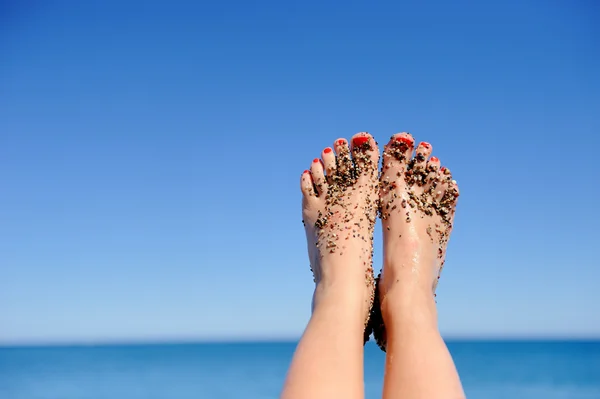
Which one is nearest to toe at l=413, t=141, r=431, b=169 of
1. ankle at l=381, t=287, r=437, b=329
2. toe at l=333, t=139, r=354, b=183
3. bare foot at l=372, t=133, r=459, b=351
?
bare foot at l=372, t=133, r=459, b=351

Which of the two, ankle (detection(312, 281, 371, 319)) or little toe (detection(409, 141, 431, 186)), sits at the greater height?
little toe (detection(409, 141, 431, 186))

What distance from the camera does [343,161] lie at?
116 inches

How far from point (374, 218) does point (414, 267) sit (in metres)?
0.34

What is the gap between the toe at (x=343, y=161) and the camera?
9.57 ft

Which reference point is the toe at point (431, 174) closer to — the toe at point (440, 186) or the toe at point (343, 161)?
the toe at point (440, 186)

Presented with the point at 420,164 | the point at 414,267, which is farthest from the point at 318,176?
the point at 414,267

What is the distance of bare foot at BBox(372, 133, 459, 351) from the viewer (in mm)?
2559

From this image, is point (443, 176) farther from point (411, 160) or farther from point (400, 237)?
point (400, 237)

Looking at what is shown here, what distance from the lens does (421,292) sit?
2.50 metres

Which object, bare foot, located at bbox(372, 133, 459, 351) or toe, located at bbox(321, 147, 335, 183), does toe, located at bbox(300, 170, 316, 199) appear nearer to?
toe, located at bbox(321, 147, 335, 183)

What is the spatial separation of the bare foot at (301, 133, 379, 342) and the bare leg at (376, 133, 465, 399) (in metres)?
0.08

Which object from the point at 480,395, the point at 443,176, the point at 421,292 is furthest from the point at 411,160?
the point at 480,395

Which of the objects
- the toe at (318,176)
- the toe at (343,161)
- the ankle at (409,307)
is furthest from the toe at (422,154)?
the ankle at (409,307)

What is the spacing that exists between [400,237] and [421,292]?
0.30m
